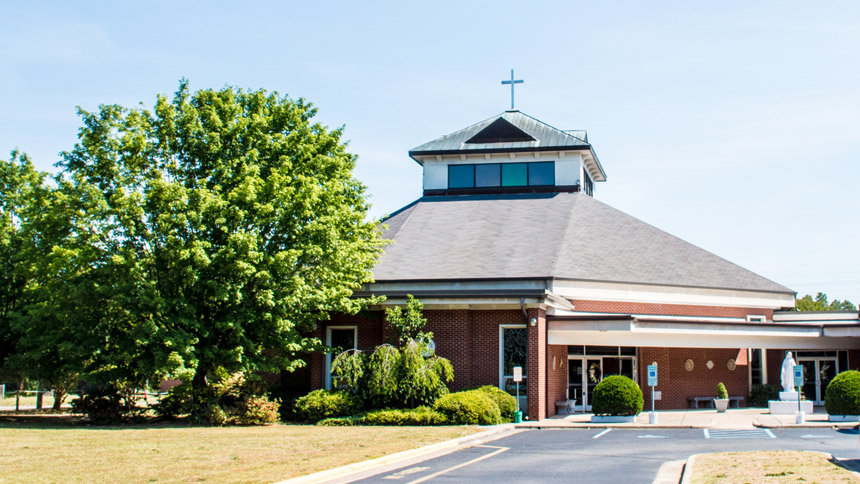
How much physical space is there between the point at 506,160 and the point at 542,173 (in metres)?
1.94

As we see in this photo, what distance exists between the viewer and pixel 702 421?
2567 centimetres

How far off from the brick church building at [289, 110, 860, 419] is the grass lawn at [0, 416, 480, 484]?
5477 mm

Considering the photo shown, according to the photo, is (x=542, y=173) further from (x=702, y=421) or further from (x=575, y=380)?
(x=702, y=421)

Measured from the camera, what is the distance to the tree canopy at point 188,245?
77.6 ft

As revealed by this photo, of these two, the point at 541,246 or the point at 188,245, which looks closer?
the point at 188,245

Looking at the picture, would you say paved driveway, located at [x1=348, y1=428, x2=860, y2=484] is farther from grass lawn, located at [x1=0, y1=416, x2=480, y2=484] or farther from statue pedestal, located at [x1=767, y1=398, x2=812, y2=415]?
statue pedestal, located at [x1=767, y1=398, x2=812, y2=415]

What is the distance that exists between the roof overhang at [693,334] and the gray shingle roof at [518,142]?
1249cm

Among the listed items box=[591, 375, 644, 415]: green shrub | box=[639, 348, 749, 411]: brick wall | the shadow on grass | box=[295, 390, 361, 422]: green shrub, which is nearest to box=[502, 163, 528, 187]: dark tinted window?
box=[639, 348, 749, 411]: brick wall

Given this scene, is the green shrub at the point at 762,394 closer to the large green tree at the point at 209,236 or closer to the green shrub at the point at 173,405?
the large green tree at the point at 209,236

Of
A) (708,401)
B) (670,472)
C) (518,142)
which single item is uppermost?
(518,142)

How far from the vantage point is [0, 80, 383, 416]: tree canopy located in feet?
77.6

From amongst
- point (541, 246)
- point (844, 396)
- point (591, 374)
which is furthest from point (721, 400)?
point (541, 246)

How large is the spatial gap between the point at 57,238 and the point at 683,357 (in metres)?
23.4

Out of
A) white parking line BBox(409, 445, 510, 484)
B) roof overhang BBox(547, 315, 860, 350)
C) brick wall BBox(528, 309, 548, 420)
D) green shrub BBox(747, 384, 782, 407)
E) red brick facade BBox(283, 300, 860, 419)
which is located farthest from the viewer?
green shrub BBox(747, 384, 782, 407)
